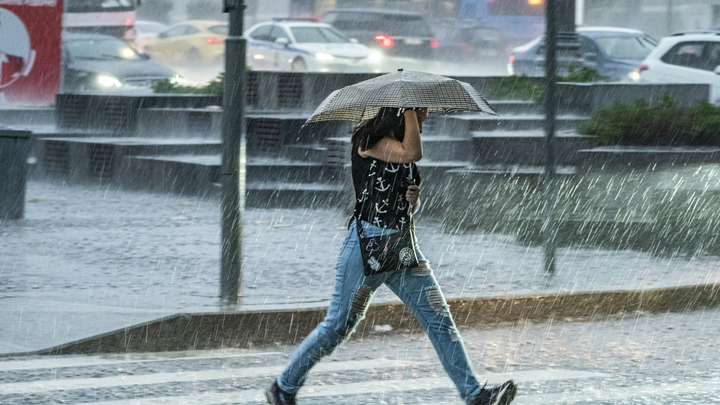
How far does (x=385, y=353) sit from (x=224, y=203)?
5.86 ft

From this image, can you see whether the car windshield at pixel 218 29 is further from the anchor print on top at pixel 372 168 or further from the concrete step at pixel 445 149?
the anchor print on top at pixel 372 168

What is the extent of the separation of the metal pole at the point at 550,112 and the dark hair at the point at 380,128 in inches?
156

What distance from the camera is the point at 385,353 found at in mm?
6711

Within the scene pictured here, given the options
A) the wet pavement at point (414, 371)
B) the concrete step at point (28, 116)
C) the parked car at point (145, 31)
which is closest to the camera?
the wet pavement at point (414, 371)

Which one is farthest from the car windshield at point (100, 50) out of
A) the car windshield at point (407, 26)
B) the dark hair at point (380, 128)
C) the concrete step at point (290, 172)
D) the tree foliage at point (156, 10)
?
the tree foliage at point (156, 10)

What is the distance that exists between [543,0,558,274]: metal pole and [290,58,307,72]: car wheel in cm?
1769

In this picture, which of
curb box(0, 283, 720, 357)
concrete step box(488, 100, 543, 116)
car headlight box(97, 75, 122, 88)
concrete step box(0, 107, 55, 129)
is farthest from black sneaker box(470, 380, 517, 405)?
car headlight box(97, 75, 122, 88)

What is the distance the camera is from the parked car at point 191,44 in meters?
34.8

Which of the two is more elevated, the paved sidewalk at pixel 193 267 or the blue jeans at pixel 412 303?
the blue jeans at pixel 412 303

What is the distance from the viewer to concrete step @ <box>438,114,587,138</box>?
1570cm

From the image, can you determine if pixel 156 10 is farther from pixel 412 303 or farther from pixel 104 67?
pixel 412 303

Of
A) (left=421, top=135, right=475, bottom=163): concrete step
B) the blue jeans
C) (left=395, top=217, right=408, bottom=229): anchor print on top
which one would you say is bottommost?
(left=421, top=135, right=475, bottom=163): concrete step

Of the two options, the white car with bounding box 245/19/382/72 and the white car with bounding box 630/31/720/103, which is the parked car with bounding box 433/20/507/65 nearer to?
the white car with bounding box 245/19/382/72

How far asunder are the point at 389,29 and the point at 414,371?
28102mm
